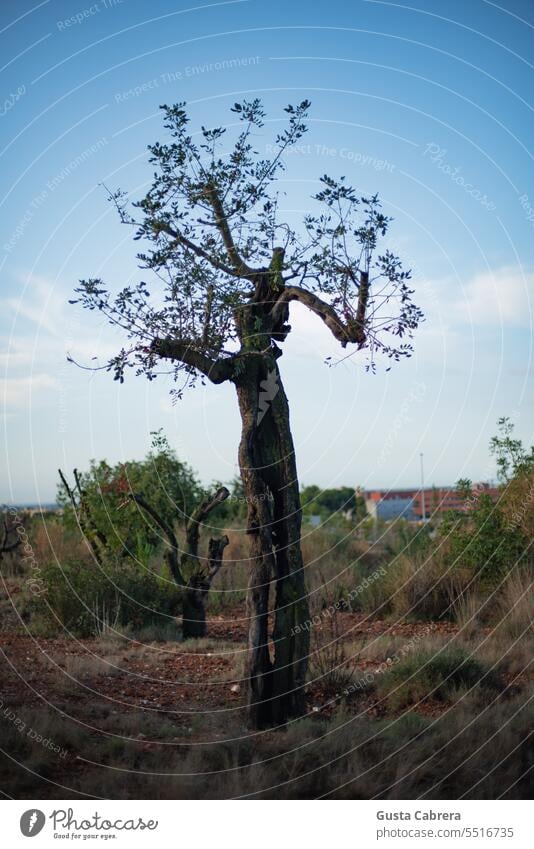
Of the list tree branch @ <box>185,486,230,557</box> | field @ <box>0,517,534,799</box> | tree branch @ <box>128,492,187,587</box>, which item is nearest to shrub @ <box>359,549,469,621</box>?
field @ <box>0,517,534,799</box>

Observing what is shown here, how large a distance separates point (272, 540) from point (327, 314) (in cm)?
205

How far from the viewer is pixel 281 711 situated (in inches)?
322

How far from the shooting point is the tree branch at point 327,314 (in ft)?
25.8

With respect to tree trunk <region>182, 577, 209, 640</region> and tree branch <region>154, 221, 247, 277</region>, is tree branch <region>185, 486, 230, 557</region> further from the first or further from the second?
tree branch <region>154, 221, 247, 277</region>

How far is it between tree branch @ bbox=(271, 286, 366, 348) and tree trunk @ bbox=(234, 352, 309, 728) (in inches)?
21.4

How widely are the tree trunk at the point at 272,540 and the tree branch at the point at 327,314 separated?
0.54 m

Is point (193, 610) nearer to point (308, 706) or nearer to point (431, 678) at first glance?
point (308, 706)

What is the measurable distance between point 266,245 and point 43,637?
6.62m

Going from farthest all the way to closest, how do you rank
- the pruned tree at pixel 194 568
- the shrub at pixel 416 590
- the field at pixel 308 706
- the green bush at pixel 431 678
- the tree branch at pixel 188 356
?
the shrub at pixel 416 590 → the pruned tree at pixel 194 568 → the green bush at pixel 431 678 → the tree branch at pixel 188 356 → the field at pixel 308 706

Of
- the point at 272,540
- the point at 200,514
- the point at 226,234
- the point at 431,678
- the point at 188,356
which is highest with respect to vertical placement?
the point at 226,234

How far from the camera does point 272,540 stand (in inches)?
327

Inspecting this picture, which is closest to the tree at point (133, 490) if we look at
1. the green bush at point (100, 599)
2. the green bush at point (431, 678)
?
the green bush at point (100, 599)

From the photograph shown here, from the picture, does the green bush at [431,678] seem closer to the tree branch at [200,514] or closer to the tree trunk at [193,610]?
the tree branch at [200,514]

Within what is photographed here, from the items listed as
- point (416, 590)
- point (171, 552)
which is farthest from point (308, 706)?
point (416, 590)
